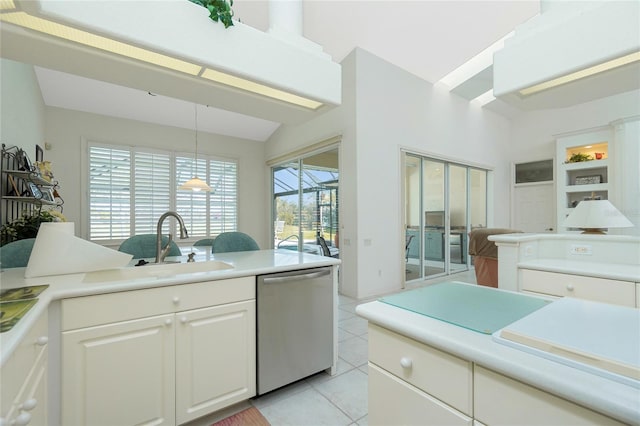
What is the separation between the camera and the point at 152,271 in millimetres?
1841

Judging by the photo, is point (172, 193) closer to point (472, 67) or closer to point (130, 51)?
point (130, 51)

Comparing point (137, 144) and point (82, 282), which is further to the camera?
point (137, 144)

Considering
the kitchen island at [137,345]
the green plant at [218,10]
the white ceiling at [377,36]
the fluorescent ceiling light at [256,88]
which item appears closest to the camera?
the kitchen island at [137,345]

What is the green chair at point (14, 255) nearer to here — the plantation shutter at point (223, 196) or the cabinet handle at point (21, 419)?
the cabinet handle at point (21, 419)

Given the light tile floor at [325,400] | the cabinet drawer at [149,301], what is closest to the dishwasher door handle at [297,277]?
the cabinet drawer at [149,301]

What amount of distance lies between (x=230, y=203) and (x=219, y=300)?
15.3 feet

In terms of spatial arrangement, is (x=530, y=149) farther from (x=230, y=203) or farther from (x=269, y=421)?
(x=269, y=421)

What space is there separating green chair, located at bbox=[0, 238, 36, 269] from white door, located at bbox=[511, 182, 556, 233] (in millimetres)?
8278

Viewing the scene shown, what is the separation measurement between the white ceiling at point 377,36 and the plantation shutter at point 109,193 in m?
0.74

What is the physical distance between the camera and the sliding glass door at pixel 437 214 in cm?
511

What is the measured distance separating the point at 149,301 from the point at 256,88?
1.32m

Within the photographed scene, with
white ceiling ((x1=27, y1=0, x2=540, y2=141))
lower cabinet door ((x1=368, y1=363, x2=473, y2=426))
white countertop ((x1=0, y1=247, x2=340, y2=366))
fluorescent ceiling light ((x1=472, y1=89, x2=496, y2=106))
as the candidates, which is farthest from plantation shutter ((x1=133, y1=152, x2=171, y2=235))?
fluorescent ceiling light ((x1=472, y1=89, x2=496, y2=106))

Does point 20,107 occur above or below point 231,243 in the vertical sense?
above

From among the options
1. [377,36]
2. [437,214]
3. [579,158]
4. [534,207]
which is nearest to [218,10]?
[377,36]
